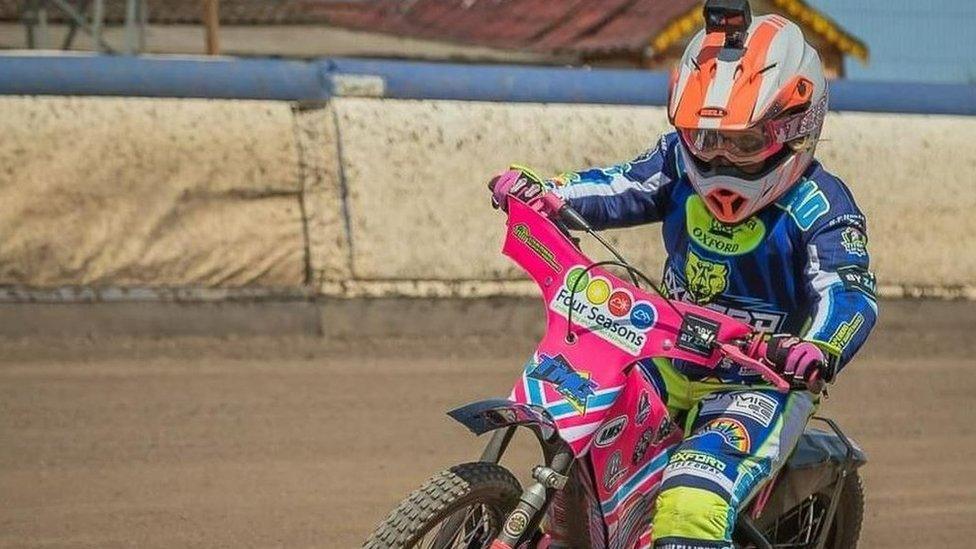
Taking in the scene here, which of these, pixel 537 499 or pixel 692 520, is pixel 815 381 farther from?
pixel 537 499

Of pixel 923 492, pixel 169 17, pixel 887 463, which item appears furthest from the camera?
pixel 169 17

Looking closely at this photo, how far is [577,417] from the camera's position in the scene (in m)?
3.87

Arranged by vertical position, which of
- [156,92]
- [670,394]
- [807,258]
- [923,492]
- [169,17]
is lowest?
[923,492]

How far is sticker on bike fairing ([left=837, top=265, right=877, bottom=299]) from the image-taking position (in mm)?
4145

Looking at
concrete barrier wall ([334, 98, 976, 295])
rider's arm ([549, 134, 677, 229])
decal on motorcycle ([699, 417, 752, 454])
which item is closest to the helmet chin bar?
rider's arm ([549, 134, 677, 229])

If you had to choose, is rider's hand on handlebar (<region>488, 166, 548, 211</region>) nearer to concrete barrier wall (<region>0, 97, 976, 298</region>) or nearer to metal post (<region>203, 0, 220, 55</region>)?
concrete barrier wall (<region>0, 97, 976, 298</region>)

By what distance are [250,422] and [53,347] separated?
174 centimetres

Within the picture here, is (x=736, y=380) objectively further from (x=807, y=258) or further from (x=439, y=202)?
(x=439, y=202)

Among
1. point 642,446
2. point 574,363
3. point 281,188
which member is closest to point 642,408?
point 642,446

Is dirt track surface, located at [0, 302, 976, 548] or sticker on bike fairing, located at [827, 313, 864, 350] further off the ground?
sticker on bike fairing, located at [827, 313, 864, 350]

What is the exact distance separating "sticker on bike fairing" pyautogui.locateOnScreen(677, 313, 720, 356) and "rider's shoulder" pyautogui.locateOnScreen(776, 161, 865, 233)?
0.59 m

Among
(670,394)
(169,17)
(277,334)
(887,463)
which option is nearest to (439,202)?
(277,334)

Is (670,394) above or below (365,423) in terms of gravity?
above

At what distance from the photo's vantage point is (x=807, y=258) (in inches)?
169
